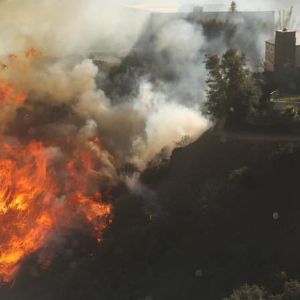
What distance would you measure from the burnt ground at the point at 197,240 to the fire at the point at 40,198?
2.82ft

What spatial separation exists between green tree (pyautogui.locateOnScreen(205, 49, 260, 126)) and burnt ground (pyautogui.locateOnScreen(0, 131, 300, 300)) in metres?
1.86

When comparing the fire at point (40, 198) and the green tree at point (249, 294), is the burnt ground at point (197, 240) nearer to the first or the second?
the green tree at point (249, 294)

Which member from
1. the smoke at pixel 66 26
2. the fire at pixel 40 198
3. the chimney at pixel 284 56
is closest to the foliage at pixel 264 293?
the fire at pixel 40 198

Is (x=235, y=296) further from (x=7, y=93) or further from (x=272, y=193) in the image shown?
(x=7, y=93)

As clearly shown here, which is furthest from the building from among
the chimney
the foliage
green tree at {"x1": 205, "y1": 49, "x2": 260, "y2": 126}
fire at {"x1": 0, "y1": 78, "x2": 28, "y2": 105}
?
the foliage

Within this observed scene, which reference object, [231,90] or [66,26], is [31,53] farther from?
[231,90]

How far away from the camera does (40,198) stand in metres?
23.9

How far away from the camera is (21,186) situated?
24.4 meters

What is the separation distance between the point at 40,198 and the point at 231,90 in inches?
424

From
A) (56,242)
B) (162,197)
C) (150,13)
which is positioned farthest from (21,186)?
(150,13)

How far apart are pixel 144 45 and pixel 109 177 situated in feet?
66.4

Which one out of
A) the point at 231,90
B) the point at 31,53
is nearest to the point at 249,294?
the point at 231,90

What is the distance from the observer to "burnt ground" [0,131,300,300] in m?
19.0

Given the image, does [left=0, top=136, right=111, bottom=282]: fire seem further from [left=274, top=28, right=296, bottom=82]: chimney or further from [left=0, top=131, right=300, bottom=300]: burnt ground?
[left=274, top=28, right=296, bottom=82]: chimney
